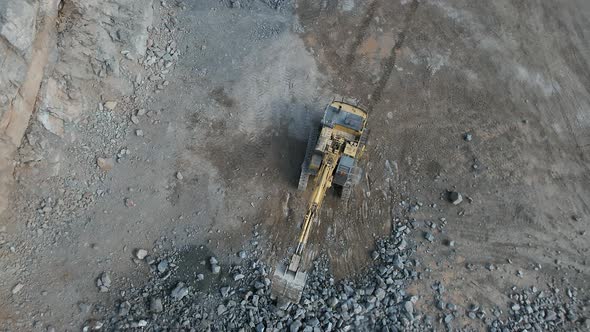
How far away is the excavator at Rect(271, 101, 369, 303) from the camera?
38.7ft

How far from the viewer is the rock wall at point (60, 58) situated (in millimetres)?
11406

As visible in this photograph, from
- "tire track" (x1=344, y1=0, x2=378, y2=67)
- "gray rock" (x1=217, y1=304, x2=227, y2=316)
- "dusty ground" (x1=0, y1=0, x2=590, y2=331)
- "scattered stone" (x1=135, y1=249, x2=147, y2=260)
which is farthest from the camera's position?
"tire track" (x1=344, y1=0, x2=378, y2=67)

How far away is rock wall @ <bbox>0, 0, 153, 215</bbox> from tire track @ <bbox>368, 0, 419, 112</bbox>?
287 inches

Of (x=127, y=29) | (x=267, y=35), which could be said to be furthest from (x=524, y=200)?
(x=127, y=29)

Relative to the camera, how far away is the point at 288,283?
11.3m

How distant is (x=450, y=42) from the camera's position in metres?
17.1

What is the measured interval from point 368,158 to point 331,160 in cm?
251

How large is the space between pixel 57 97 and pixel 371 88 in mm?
9246

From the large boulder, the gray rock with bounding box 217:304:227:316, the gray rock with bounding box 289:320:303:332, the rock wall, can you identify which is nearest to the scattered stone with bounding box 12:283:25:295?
the rock wall

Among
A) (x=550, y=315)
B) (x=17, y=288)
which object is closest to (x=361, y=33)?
(x=550, y=315)

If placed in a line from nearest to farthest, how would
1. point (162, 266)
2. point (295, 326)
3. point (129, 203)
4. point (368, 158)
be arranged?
point (295, 326)
point (162, 266)
point (129, 203)
point (368, 158)

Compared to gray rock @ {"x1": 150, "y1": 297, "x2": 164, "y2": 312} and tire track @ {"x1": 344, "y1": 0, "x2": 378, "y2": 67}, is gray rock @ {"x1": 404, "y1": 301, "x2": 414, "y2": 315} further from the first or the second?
tire track @ {"x1": 344, "y1": 0, "x2": 378, "y2": 67}

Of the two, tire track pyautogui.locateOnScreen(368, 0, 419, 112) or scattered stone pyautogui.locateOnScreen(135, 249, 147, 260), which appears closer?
scattered stone pyautogui.locateOnScreen(135, 249, 147, 260)

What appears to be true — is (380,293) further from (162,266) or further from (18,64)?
(18,64)
